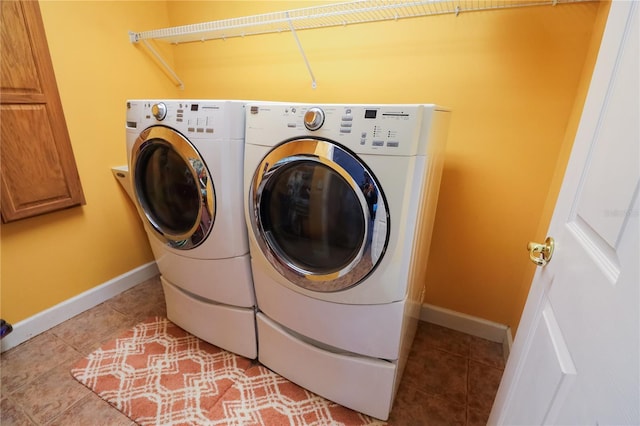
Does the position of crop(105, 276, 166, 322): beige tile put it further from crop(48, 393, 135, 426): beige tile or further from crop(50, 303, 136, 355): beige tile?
crop(48, 393, 135, 426): beige tile

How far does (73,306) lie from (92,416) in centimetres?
78

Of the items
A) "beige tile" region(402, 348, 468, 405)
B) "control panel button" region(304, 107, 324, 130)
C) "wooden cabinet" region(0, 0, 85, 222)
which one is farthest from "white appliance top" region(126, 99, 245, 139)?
"beige tile" region(402, 348, 468, 405)

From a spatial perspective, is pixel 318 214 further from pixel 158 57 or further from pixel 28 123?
pixel 158 57

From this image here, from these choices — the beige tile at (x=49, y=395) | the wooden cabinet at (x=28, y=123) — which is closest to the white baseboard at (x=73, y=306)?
the beige tile at (x=49, y=395)

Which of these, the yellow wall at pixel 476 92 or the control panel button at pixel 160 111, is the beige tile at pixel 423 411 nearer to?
the yellow wall at pixel 476 92

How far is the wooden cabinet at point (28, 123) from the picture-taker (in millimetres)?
1282

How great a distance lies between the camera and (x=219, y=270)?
1.28 m

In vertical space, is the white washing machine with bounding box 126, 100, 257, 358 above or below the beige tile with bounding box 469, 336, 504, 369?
above

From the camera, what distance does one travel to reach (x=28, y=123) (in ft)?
4.49

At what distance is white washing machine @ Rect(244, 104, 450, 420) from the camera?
82cm

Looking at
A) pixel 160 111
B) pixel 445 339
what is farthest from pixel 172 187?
pixel 445 339

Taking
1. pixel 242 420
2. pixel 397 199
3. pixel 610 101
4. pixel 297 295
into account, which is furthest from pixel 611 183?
pixel 242 420

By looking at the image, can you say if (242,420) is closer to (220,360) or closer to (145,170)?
(220,360)

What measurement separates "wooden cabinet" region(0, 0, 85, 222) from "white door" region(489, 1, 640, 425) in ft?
6.65
